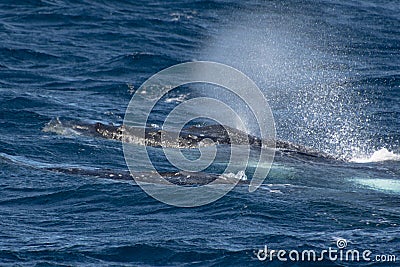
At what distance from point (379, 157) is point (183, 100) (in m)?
7.80

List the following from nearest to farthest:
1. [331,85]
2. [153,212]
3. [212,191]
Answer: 1. [153,212]
2. [212,191]
3. [331,85]

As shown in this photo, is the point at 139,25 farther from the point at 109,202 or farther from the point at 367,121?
the point at 109,202

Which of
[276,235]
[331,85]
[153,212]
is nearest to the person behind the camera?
[276,235]

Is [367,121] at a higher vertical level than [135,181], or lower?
higher

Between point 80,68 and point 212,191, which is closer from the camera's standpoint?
point 212,191

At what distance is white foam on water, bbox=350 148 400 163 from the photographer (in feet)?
78.2

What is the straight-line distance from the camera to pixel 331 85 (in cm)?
3183

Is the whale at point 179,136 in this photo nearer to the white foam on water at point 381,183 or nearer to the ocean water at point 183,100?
the ocean water at point 183,100

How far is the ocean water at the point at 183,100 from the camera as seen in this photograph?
16.5 m

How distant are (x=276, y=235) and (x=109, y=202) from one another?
3.78 m

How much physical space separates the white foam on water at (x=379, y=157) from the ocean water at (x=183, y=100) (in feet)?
0.20

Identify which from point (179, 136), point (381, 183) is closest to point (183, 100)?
point (179, 136)

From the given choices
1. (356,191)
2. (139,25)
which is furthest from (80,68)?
(356,191)

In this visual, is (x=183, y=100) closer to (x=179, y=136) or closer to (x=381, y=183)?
(x=179, y=136)
